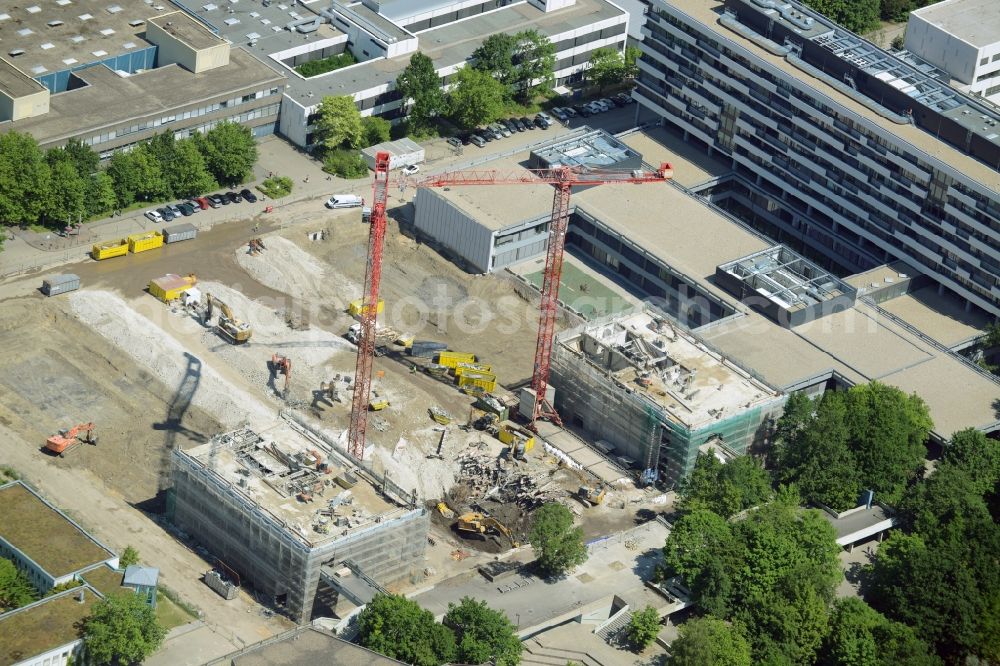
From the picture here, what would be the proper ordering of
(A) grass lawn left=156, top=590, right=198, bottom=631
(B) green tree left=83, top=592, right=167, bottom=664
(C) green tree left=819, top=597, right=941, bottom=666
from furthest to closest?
(A) grass lawn left=156, top=590, right=198, bottom=631, (C) green tree left=819, top=597, right=941, bottom=666, (B) green tree left=83, top=592, right=167, bottom=664

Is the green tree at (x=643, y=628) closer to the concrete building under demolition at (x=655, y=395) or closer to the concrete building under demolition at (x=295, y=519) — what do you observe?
the concrete building under demolition at (x=295, y=519)

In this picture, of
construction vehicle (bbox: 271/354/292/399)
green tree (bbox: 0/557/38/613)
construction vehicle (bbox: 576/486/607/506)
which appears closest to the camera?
green tree (bbox: 0/557/38/613)

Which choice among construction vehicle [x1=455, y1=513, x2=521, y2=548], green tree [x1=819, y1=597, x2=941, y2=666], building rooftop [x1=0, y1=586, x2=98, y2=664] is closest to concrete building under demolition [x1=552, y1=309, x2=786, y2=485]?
construction vehicle [x1=455, y1=513, x2=521, y2=548]

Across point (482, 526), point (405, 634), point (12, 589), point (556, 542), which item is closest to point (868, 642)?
point (556, 542)

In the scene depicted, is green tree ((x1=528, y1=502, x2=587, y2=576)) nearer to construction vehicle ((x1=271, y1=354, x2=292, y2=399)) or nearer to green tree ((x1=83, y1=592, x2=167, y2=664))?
construction vehicle ((x1=271, y1=354, x2=292, y2=399))

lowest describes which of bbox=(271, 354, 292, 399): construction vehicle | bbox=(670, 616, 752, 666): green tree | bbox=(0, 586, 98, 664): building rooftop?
bbox=(271, 354, 292, 399): construction vehicle
